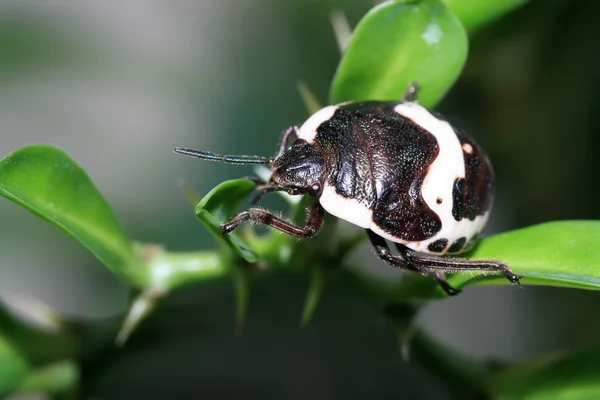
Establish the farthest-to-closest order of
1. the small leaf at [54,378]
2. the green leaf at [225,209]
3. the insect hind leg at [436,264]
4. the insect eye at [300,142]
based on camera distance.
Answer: the insect eye at [300,142]
the small leaf at [54,378]
the insect hind leg at [436,264]
the green leaf at [225,209]

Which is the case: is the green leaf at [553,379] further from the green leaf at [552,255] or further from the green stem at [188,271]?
the green stem at [188,271]

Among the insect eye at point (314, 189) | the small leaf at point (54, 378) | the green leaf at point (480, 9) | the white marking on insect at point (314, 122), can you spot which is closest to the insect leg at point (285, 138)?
the white marking on insect at point (314, 122)

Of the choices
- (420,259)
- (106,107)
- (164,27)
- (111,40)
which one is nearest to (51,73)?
(111,40)

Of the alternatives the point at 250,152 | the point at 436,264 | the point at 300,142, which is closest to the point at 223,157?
the point at 300,142

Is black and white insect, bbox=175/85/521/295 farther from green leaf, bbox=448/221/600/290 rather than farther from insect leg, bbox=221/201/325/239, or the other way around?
green leaf, bbox=448/221/600/290

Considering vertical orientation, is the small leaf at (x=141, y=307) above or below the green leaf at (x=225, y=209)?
below

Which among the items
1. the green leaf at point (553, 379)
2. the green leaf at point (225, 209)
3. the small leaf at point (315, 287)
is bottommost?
the green leaf at point (553, 379)
